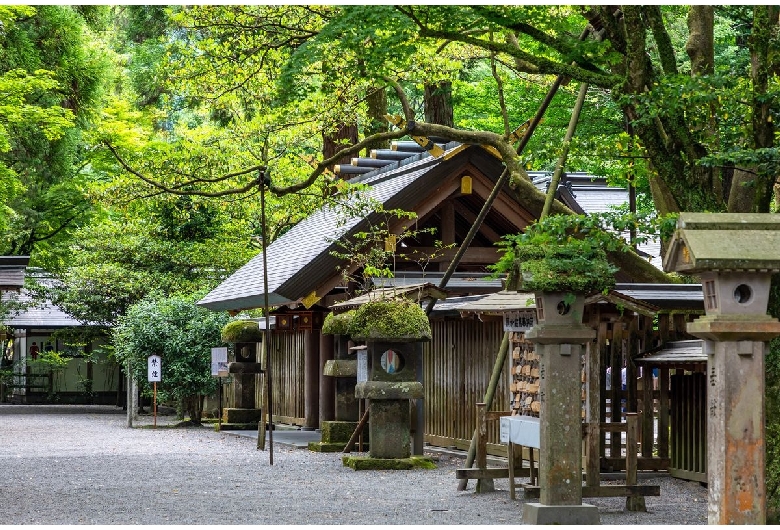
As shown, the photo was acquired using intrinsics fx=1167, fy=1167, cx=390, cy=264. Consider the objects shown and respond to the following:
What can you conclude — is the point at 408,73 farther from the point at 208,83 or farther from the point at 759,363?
the point at 759,363

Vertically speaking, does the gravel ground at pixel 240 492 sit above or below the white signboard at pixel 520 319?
below

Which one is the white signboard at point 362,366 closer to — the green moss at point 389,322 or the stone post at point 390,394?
the stone post at point 390,394

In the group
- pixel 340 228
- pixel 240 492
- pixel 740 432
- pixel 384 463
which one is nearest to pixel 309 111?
pixel 340 228

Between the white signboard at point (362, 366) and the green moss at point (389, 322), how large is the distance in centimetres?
72

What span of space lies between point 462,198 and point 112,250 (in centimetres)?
1284

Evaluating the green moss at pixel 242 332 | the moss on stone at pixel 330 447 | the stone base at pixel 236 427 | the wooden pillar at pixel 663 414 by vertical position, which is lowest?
the stone base at pixel 236 427

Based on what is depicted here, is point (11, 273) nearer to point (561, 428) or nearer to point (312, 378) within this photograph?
point (561, 428)

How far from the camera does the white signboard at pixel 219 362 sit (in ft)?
76.6

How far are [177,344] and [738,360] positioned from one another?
18.1m

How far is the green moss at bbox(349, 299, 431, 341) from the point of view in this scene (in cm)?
1552

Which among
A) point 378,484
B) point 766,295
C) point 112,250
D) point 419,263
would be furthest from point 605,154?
point 112,250

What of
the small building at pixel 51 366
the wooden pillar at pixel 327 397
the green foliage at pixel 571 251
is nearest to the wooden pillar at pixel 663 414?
the green foliage at pixel 571 251

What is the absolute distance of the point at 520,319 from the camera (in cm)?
1307

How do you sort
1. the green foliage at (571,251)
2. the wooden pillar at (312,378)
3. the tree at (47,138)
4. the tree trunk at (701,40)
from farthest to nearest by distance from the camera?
the tree at (47,138), the wooden pillar at (312,378), the tree trunk at (701,40), the green foliage at (571,251)
